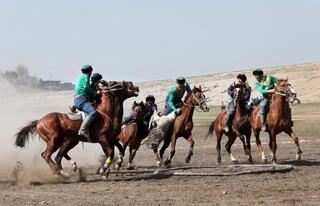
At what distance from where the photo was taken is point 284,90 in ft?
62.1

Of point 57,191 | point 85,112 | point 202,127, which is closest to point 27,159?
point 85,112

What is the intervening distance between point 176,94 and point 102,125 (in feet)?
14.0

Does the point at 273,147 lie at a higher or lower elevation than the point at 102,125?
lower

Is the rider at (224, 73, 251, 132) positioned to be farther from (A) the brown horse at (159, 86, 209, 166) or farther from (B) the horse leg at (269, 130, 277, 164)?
(B) the horse leg at (269, 130, 277, 164)

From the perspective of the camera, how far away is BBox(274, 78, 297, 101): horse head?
18.8 meters

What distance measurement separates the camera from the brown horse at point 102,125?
1688cm

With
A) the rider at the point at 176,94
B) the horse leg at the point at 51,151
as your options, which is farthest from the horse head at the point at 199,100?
the horse leg at the point at 51,151

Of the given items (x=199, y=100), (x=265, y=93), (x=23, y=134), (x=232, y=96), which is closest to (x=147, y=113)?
(x=199, y=100)

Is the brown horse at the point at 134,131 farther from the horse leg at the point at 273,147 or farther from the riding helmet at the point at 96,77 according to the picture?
the horse leg at the point at 273,147

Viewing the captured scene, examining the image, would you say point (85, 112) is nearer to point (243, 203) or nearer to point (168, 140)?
point (168, 140)

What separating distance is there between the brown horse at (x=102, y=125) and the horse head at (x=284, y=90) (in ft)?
13.9

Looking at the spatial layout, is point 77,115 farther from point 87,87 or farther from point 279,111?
point 279,111

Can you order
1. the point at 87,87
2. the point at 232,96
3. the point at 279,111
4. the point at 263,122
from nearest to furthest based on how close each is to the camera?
the point at 87,87 → the point at 279,111 → the point at 263,122 → the point at 232,96

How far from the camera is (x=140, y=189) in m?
14.6
